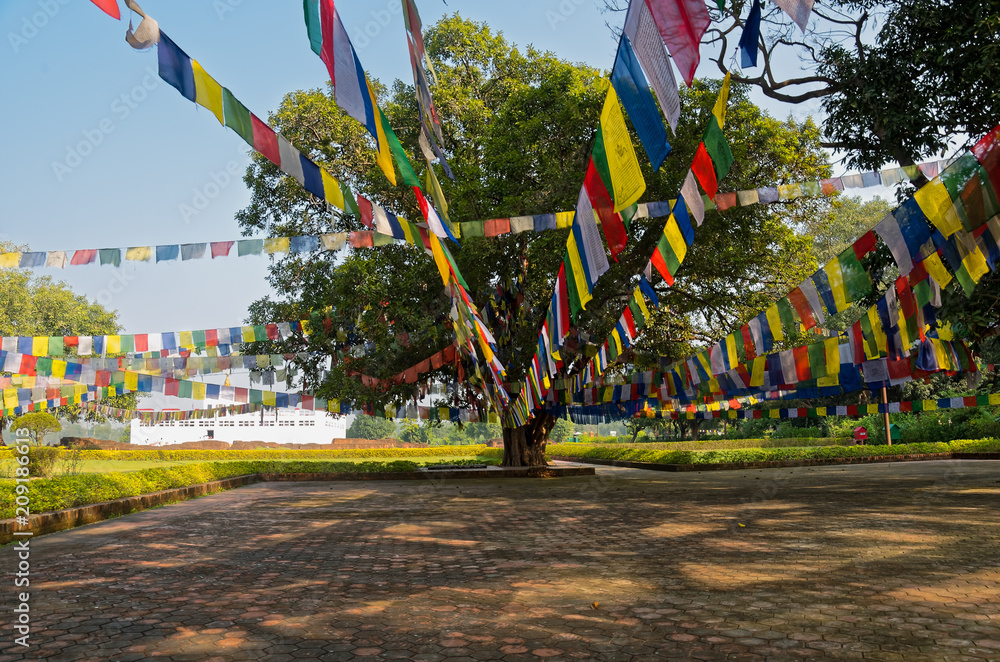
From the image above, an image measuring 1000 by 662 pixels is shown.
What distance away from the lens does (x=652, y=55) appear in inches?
136

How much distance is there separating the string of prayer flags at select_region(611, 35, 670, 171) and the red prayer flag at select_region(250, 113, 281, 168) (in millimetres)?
2045

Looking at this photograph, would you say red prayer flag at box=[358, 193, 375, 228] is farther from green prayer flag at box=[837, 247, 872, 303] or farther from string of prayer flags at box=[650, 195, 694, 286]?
green prayer flag at box=[837, 247, 872, 303]

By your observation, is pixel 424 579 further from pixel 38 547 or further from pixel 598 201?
pixel 38 547

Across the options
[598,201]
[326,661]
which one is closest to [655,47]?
[598,201]

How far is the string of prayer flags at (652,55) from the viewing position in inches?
132

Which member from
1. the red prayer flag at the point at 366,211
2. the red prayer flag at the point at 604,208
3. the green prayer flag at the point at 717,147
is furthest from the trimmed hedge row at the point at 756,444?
the red prayer flag at the point at 366,211

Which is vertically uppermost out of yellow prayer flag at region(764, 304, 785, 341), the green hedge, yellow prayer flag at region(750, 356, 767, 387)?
yellow prayer flag at region(764, 304, 785, 341)

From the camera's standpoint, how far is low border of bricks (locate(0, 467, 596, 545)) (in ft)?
25.5

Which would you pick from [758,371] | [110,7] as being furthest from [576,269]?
[758,371]

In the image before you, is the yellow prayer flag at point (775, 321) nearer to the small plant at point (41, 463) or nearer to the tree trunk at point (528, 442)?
the tree trunk at point (528, 442)

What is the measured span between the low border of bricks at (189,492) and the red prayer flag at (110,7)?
6002 millimetres

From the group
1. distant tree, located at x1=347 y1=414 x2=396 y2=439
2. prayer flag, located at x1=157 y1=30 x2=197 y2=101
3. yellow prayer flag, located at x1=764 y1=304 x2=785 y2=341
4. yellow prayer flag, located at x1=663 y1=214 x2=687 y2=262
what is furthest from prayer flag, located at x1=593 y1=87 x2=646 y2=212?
distant tree, located at x1=347 y1=414 x2=396 y2=439

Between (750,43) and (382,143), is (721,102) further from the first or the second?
(382,143)

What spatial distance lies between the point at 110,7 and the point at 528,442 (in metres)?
17.0
